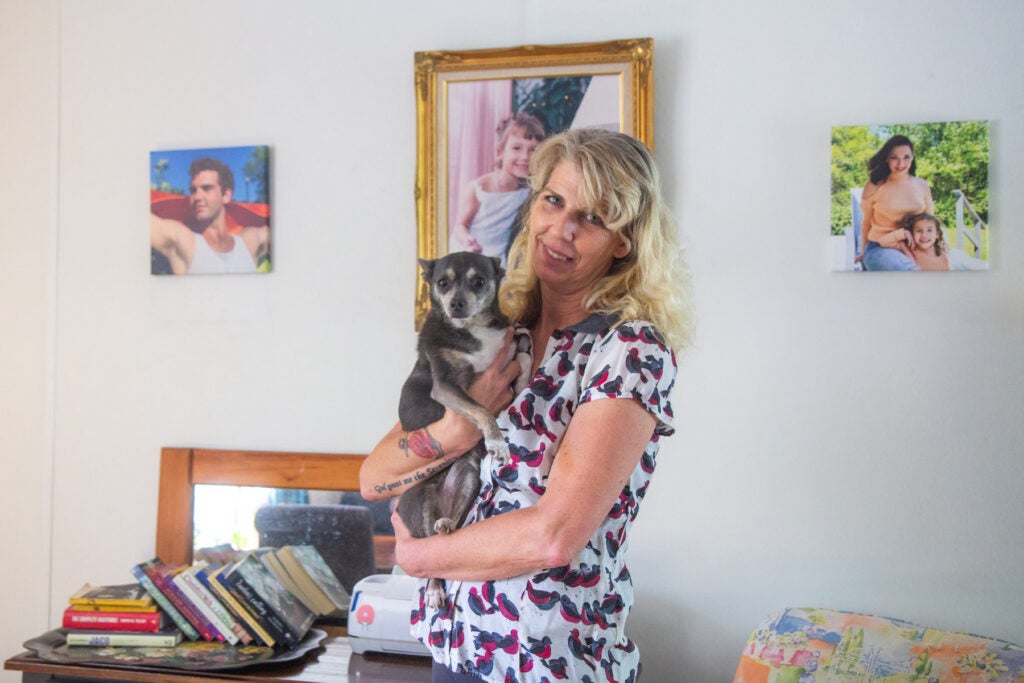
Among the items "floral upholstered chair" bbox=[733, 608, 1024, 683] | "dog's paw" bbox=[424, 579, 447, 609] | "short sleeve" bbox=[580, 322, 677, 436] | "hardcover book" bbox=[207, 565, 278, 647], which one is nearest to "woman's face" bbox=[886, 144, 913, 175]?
"floral upholstered chair" bbox=[733, 608, 1024, 683]

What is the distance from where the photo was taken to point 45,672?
2359 millimetres

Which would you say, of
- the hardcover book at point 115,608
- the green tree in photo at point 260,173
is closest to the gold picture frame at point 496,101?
the green tree in photo at point 260,173

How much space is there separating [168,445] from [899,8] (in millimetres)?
2472

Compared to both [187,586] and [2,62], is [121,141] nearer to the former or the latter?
[2,62]

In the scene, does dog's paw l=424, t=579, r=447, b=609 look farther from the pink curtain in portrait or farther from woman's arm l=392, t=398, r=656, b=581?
the pink curtain in portrait

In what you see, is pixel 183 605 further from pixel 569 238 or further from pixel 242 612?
pixel 569 238

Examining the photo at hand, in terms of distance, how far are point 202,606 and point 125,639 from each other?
0.72 ft

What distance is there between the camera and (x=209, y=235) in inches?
109

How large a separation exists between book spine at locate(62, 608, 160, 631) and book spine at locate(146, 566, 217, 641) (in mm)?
59

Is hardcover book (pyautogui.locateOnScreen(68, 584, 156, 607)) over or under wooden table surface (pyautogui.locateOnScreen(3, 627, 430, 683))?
over

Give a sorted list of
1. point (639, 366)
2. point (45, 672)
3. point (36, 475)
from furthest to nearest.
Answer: point (36, 475), point (45, 672), point (639, 366)

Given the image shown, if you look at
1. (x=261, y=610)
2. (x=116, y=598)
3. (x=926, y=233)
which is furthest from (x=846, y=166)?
(x=116, y=598)

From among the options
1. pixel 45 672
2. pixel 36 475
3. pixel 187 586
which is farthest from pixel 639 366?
pixel 36 475

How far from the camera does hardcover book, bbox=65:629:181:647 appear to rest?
2432mm
